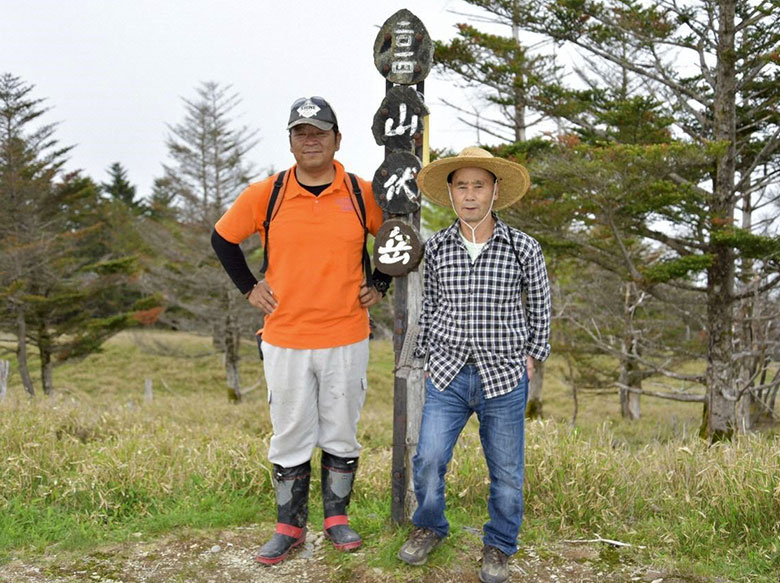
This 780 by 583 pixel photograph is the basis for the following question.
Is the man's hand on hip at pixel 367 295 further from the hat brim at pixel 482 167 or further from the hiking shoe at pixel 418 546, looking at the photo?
the hiking shoe at pixel 418 546

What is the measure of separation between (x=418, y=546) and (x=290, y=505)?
73 cm

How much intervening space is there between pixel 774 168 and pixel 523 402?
11814mm

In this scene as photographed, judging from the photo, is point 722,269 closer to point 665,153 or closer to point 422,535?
point 665,153

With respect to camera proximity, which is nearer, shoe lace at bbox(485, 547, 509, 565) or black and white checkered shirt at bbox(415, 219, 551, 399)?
black and white checkered shirt at bbox(415, 219, 551, 399)

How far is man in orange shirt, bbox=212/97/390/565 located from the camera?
334 cm

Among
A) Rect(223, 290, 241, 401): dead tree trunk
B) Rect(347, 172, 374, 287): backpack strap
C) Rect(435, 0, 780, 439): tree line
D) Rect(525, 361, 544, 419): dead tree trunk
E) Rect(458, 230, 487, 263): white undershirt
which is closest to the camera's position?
Rect(458, 230, 487, 263): white undershirt

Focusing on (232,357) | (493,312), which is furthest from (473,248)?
(232,357)

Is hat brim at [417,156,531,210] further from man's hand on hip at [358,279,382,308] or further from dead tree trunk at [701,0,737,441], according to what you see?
dead tree trunk at [701,0,737,441]

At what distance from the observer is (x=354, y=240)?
3412mm

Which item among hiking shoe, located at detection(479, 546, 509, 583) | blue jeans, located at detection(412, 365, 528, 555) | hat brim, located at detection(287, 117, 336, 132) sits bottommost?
hiking shoe, located at detection(479, 546, 509, 583)

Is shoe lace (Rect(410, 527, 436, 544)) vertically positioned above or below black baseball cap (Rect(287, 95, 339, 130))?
below

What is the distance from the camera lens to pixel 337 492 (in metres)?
3.60

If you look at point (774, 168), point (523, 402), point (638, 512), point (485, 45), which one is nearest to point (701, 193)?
point (774, 168)

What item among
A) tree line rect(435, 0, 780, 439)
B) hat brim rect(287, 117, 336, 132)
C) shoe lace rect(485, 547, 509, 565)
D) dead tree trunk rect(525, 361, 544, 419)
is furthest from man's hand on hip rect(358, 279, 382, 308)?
dead tree trunk rect(525, 361, 544, 419)
